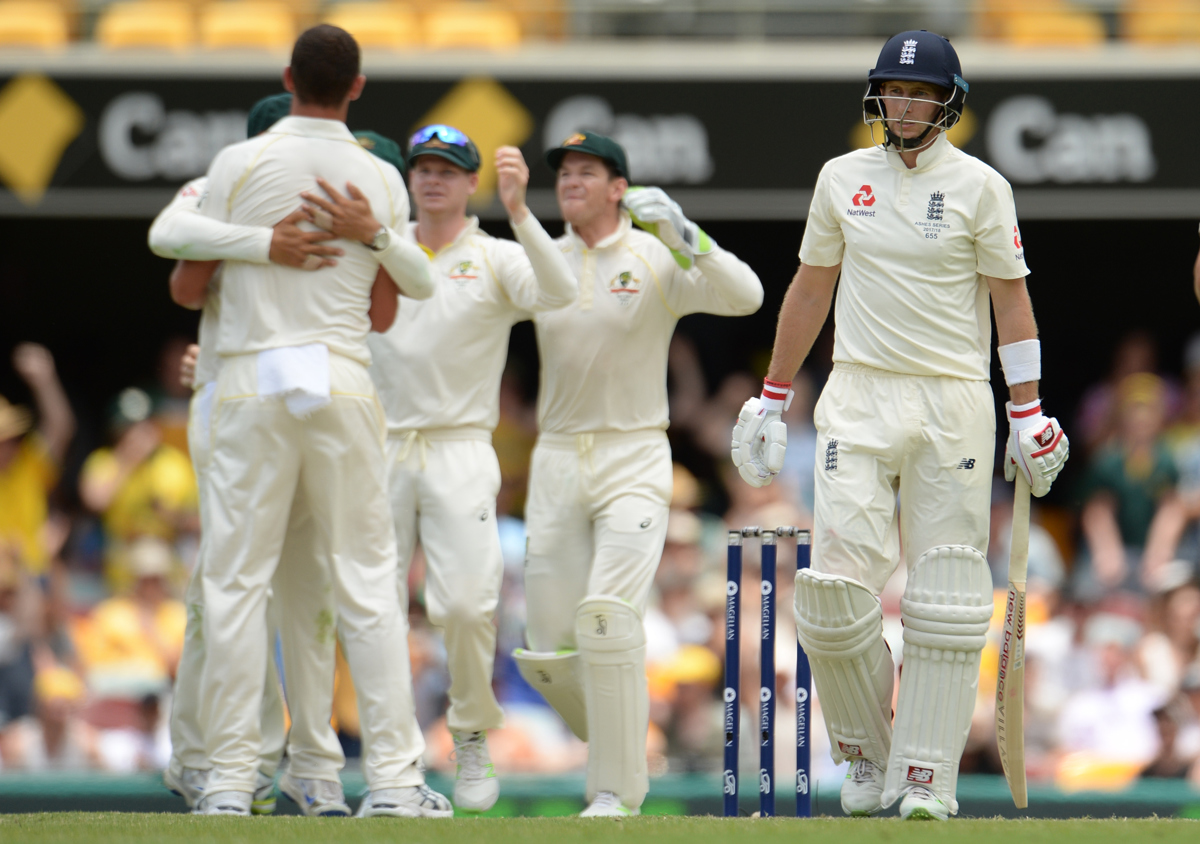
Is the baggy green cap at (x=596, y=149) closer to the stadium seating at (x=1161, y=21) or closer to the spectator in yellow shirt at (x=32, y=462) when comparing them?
the spectator in yellow shirt at (x=32, y=462)

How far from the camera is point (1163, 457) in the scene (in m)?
9.04

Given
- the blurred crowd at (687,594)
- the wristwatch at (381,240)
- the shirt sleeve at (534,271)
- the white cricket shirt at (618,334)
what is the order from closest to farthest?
the wristwatch at (381,240) → the shirt sleeve at (534,271) → the white cricket shirt at (618,334) → the blurred crowd at (687,594)

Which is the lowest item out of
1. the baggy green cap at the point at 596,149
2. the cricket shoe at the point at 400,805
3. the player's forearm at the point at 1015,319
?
the cricket shoe at the point at 400,805

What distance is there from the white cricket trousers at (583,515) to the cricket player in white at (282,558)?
778 mm

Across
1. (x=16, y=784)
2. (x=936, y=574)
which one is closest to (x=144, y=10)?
(x=16, y=784)

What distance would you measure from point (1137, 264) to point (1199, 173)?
1906 mm

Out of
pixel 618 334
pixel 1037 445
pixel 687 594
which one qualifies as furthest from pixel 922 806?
pixel 687 594

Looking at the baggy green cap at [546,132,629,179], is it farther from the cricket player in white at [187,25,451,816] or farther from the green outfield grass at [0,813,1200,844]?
the green outfield grass at [0,813,1200,844]

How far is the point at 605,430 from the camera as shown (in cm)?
527

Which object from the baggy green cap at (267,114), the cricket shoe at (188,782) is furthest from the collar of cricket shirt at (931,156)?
the cricket shoe at (188,782)

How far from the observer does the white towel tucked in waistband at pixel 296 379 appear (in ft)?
13.9

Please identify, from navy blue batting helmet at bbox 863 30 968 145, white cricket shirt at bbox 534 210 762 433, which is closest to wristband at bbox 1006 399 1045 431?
navy blue batting helmet at bbox 863 30 968 145

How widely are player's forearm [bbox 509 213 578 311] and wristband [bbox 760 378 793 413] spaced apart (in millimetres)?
751

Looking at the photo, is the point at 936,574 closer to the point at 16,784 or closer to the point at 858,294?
the point at 858,294
